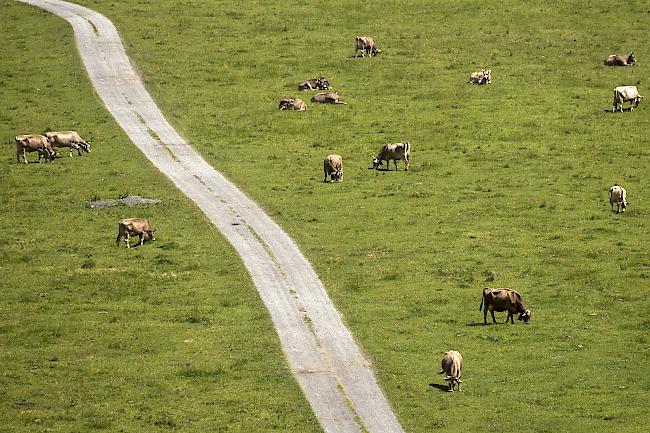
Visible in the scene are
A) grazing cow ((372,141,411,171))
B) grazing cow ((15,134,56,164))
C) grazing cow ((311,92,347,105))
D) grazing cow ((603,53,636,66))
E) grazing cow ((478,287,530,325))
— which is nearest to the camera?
grazing cow ((478,287,530,325))

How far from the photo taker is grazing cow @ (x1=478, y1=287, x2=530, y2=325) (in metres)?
58.8

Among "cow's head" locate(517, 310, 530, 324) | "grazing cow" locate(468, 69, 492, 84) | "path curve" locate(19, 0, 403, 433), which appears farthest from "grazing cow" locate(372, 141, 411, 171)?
"cow's head" locate(517, 310, 530, 324)

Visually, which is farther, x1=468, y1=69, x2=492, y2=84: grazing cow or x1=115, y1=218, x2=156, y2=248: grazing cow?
x1=468, y1=69, x2=492, y2=84: grazing cow

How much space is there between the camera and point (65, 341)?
58688 mm

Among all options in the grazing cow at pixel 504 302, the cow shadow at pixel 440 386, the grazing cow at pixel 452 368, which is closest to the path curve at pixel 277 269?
the cow shadow at pixel 440 386

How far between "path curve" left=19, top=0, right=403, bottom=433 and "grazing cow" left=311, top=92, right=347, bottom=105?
11.4 metres

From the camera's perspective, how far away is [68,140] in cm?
8912

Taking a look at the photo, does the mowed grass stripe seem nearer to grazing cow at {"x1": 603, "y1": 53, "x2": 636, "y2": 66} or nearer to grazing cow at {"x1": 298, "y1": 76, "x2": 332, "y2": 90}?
grazing cow at {"x1": 298, "y1": 76, "x2": 332, "y2": 90}

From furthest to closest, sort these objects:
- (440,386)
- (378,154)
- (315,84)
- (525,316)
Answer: (315,84), (378,154), (525,316), (440,386)

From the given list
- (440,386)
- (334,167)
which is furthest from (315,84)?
(440,386)

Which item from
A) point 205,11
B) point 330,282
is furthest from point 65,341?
point 205,11

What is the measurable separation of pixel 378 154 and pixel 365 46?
88.5 feet

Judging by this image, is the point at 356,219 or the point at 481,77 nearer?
the point at 356,219

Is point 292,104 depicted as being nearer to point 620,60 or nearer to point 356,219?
point 356,219
